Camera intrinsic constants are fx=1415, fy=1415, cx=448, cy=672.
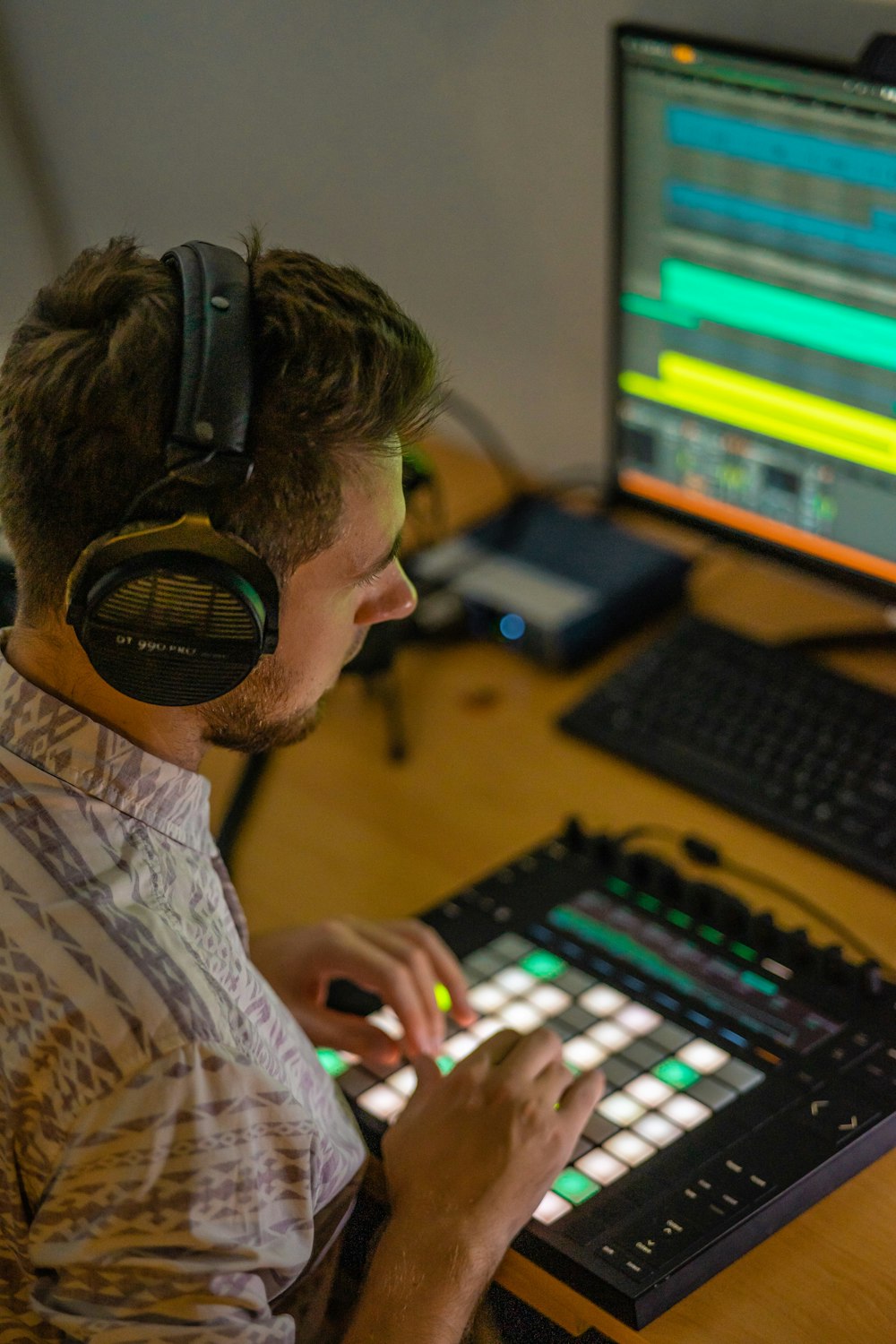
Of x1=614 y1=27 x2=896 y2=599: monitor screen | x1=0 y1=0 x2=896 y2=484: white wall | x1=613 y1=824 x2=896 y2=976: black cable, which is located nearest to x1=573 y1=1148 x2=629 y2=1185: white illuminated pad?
x1=613 y1=824 x2=896 y2=976: black cable

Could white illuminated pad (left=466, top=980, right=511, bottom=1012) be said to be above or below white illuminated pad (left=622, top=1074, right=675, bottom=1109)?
below

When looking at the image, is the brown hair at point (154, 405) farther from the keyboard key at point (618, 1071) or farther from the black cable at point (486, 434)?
the black cable at point (486, 434)

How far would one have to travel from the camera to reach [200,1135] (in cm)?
69

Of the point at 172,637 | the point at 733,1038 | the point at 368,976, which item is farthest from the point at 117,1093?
the point at 733,1038

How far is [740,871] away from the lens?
112 cm

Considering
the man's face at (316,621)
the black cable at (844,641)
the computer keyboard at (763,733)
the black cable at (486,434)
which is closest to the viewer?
the man's face at (316,621)

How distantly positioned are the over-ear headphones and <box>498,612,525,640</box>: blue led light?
63 centimetres

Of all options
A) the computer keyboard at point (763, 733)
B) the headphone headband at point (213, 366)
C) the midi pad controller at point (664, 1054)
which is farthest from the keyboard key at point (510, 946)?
the headphone headband at point (213, 366)

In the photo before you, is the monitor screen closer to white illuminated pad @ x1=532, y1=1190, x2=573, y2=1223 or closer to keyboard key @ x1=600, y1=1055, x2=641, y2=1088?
keyboard key @ x1=600, y1=1055, x2=641, y2=1088

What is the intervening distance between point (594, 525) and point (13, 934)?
0.94 m

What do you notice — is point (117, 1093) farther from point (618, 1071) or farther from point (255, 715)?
point (618, 1071)

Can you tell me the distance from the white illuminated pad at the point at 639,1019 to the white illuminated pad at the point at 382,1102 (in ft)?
0.52

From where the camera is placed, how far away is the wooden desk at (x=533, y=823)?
820mm

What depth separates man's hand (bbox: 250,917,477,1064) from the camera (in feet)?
3.19
